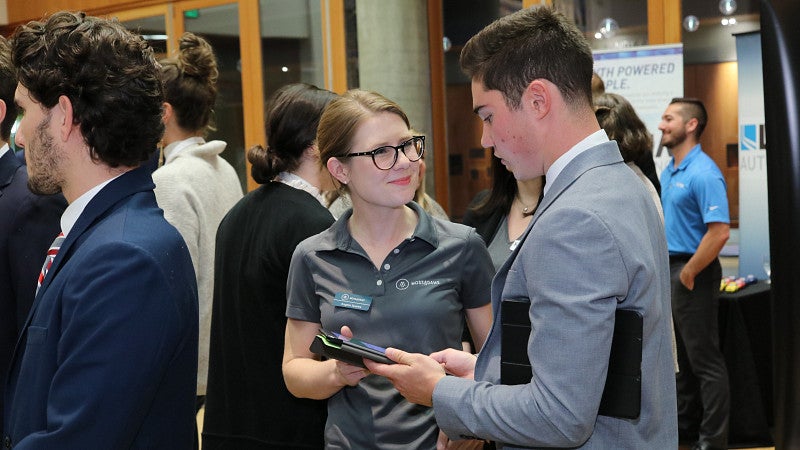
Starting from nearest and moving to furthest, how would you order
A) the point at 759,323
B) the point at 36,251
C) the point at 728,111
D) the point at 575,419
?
the point at 575,419
the point at 36,251
the point at 759,323
the point at 728,111

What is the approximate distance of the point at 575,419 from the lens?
1328mm

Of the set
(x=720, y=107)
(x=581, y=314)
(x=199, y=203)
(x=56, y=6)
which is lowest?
(x=581, y=314)

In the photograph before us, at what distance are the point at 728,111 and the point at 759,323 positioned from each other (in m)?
1.56

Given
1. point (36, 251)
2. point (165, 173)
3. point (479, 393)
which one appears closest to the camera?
point (479, 393)

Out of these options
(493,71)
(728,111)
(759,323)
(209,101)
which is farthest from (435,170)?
Result: (493,71)

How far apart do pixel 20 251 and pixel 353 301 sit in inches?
33.5

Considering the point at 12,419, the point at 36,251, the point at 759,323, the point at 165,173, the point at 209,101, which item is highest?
the point at 209,101

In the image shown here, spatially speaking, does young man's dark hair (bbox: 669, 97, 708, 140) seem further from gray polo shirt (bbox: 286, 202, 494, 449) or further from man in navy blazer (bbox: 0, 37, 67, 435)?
man in navy blazer (bbox: 0, 37, 67, 435)

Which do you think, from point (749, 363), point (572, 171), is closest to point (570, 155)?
point (572, 171)

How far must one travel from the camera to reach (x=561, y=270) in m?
1.33

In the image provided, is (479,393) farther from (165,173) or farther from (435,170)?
(435,170)

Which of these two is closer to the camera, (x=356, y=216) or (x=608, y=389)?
(x=608, y=389)

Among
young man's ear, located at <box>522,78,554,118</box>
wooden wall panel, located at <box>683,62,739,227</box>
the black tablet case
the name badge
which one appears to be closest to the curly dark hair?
the name badge

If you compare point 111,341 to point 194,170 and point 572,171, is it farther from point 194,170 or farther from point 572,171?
point 194,170
